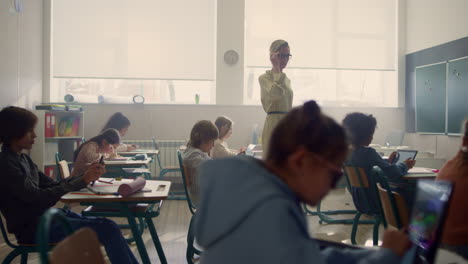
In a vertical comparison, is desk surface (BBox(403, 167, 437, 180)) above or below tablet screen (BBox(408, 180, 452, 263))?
below

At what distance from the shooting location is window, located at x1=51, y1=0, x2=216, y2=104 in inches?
255

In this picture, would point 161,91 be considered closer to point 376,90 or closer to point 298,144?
point 376,90

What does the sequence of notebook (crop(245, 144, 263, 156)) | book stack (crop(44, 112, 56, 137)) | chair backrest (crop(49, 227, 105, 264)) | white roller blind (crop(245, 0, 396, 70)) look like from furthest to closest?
white roller blind (crop(245, 0, 396, 70)), book stack (crop(44, 112, 56, 137)), notebook (crop(245, 144, 263, 156)), chair backrest (crop(49, 227, 105, 264))

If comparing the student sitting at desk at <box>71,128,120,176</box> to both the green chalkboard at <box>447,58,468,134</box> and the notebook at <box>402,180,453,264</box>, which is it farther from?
the green chalkboard at <box>447,58,468,134</box>

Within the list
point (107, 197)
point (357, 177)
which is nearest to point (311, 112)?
point (107, 197)

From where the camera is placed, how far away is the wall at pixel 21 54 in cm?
485

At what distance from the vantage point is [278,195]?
0.70m

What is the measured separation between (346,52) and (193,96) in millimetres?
2630

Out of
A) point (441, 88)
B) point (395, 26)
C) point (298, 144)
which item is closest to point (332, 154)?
point (298, 144)

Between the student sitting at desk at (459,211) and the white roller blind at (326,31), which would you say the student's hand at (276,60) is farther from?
the white roller blind at (326,31)

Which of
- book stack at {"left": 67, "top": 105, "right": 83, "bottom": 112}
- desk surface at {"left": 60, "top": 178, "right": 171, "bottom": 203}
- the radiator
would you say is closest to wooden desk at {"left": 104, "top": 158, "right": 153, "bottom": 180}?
desk surface at {"left": 60, "top": 178, "right": 171, "bottom": 203}

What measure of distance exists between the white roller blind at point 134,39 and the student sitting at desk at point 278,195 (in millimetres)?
6012

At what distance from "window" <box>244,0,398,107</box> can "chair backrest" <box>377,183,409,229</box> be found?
15.9 feet

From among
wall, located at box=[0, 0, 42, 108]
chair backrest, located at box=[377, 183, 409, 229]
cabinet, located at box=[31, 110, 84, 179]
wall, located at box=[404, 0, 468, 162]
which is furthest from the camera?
wall, located at box=[404, 0, 468, 162]
